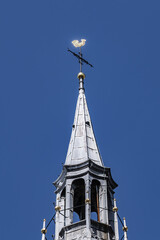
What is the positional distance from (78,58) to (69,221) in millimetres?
15533

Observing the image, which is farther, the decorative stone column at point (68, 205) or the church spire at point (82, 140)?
the church spire at point (82, 140)

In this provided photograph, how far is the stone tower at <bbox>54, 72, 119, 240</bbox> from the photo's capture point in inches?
1138

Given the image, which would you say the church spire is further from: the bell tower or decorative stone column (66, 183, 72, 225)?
decorative stone column (66, 183, 72, 225)

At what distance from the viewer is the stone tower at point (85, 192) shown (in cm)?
2891

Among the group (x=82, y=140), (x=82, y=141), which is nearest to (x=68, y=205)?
(x=82, y=141)

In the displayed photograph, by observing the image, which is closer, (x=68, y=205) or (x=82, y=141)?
(x=68, y=205)

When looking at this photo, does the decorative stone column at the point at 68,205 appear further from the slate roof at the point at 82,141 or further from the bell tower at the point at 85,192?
the slate roof at the point at 82,141

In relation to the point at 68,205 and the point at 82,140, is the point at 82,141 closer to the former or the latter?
the point at 82,140

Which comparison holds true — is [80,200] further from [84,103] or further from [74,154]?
[84,103]

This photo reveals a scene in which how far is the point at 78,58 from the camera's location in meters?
42.1

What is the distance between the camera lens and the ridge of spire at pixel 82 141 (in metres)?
33.1

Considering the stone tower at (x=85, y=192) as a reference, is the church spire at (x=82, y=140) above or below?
above

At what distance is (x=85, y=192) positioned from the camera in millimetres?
30375

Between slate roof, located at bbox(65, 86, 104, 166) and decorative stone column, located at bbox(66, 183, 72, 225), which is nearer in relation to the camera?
decorative stone column, located at bbox(66, 183, 72, 225)
